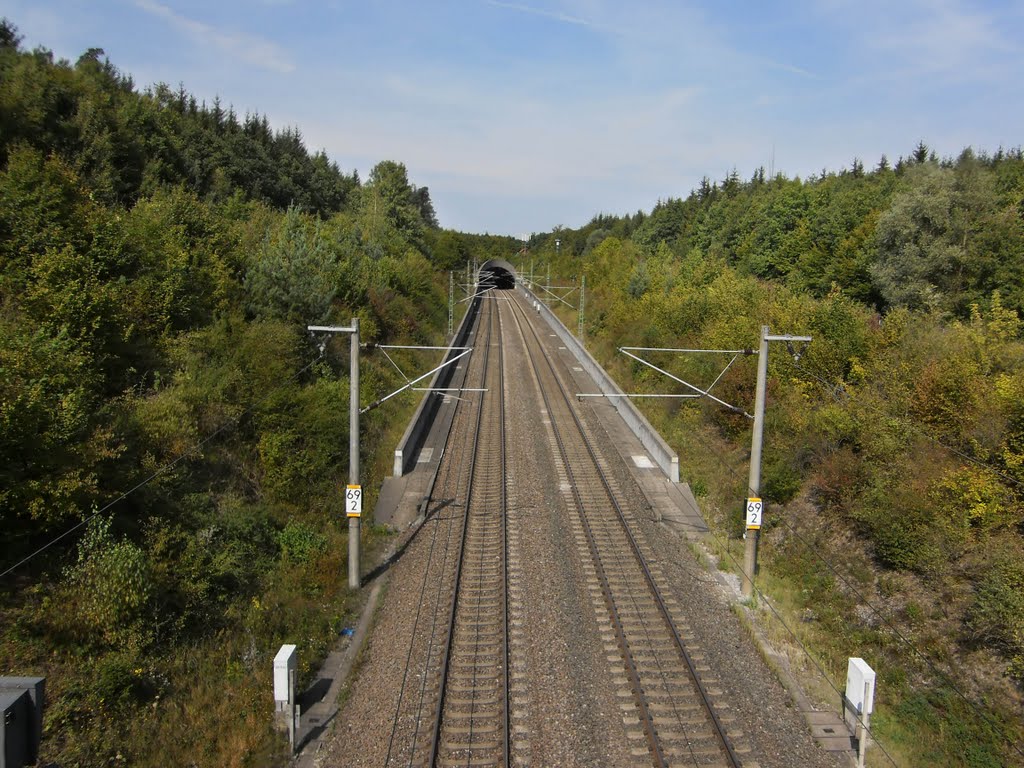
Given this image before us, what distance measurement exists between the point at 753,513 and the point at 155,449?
1229 centimetres

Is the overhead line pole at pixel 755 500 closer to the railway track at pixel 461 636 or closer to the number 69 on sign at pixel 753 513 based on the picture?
the number 69 on sign at pixel 753 513

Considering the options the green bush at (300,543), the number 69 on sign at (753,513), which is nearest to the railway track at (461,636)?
the green bush at (300,543)

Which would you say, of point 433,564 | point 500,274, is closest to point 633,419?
point 433,564

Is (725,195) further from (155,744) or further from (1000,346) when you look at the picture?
(155,744)

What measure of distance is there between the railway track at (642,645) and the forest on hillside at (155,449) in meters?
5.13

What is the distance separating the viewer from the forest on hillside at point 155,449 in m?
9.91

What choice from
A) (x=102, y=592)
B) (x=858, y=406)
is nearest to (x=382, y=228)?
(x=858, y=406)

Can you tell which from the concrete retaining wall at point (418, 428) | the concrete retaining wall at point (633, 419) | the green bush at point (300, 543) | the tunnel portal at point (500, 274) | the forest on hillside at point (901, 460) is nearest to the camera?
the forest on hillside at point (901, 460)

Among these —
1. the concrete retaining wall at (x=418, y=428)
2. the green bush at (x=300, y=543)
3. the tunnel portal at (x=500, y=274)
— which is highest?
the tunnel portal at (x=500, y=274)

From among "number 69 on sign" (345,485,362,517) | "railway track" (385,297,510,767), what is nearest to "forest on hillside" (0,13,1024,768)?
"number 69 on sign" (345,485,362,517)

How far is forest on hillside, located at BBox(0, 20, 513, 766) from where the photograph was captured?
9914 millimetres

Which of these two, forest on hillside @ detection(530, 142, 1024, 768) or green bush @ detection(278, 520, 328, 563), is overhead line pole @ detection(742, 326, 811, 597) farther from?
green bush @ detection(278, 520, 328, 563)

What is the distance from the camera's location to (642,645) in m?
12.6

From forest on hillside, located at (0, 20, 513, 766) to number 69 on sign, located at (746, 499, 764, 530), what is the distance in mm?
8410
